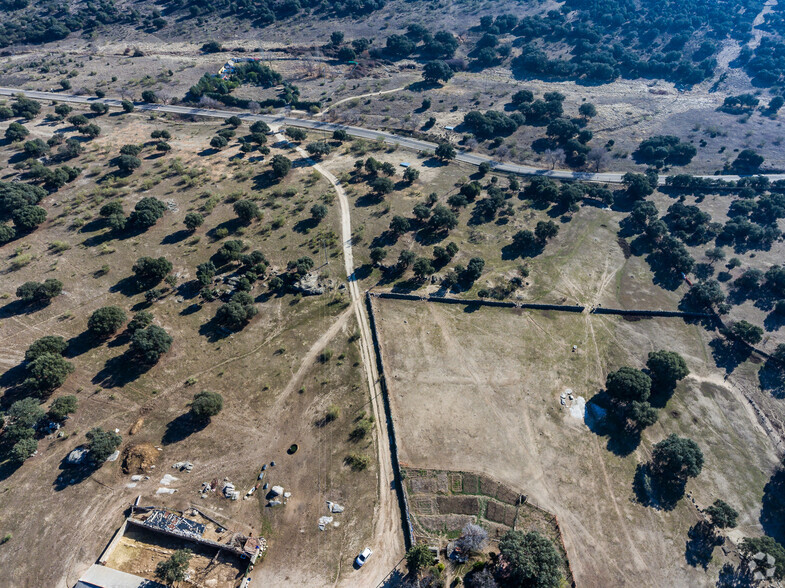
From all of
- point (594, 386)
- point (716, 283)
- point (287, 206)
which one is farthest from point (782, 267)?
point (287, 206)

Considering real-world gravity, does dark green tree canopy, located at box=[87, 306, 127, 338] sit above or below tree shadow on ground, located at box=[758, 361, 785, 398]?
above

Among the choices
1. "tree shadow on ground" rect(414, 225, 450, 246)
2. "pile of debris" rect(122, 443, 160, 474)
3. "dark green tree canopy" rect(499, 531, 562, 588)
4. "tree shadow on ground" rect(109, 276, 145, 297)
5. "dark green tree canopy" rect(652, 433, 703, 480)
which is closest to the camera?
"dark green tree canopy" rect(499, 531, 562, 588)

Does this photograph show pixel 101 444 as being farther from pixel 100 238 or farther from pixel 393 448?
pixel 100 238

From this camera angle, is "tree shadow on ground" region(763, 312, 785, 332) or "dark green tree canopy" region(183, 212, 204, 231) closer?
"tree shadow on ground" region(763, 312, 785, 332)

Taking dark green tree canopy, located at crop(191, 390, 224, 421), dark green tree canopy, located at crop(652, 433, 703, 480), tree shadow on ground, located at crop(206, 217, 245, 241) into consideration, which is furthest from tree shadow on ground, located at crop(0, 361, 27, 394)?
dark green tree canopy, located at crop(652, 433, 703, 480)

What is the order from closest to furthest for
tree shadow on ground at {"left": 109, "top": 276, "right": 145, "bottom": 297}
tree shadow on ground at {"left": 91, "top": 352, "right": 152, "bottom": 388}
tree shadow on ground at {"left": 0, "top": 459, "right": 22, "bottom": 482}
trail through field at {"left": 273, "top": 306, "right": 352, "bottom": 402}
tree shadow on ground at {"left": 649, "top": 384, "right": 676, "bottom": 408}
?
tree shadow on ground at {"left": 0, "top": 459, "right": 22, "bottom": 482}
tree shadow on ground at {"left": 91, "top": 352, "right": 152, "bottom": 388}
trail through field at {"left": 273, "top": 306, "right": 352, "bottom": 402}
tree shadow on ground at {"left": 649, "top": 384, "right": 676, "bottom": 408}
tree shadow on ground at {"left": 109, "top": 276, "right": 145, "bottom": 297}

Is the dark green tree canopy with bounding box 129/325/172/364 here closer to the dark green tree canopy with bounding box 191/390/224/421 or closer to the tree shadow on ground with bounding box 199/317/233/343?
the tree shadow on ground with bounding box 199/317/233/343

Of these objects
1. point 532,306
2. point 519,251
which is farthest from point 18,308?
point 519,251
